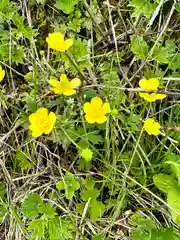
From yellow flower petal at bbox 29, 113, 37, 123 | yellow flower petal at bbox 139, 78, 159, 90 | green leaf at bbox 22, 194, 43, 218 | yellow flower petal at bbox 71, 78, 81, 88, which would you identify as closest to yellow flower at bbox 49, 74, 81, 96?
yellow flower petal at bbox 71, 78, 81, 88

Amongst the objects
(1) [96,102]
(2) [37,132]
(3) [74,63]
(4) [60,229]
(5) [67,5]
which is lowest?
(4) [60,229]

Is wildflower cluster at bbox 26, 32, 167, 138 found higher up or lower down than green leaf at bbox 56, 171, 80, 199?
higher up

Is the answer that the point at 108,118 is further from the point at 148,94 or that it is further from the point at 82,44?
the point at 82,44

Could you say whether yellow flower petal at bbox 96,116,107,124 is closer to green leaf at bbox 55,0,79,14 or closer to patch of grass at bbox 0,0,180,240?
patch of grass at bbox 0,0,180,240

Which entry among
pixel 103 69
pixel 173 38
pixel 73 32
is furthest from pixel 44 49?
pixel 173 38

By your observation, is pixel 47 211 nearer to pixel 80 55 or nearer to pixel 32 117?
pixel 32 117

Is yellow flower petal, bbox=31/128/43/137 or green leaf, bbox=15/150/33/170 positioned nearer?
yellow flower petal, bbox=31/128/43/137

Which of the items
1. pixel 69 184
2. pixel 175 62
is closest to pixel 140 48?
pixel 175 62
